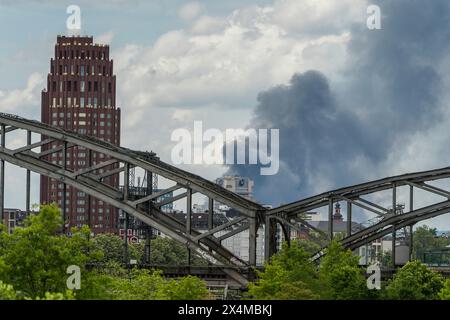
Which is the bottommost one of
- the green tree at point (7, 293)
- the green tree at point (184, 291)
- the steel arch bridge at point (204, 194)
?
the green tree at point (7, 293)

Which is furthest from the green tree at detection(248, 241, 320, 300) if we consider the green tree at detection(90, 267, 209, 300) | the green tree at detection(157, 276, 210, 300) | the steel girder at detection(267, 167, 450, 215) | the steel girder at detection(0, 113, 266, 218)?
the steel girder at detection(0, 113, 266, 218)

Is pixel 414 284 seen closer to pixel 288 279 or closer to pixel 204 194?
pixel 288 279

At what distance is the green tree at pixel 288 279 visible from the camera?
314ft

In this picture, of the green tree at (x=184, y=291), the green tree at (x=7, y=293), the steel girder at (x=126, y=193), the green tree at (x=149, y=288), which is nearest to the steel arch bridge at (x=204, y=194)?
the steel girder at (x=126, y=193)

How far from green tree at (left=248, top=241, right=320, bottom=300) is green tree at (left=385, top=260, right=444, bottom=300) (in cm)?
477

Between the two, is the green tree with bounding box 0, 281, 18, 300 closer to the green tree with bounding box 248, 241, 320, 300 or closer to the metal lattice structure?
the green tree with bounding box 248, 241, 320, 300

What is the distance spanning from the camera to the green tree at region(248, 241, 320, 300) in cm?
9569

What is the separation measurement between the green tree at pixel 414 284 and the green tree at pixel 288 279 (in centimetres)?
477

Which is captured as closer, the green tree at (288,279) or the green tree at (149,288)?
the green tree at (149,288)

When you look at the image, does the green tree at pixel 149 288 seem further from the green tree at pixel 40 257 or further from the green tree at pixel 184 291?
the green tree at pixel 40 257

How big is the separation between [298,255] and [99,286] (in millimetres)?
23696

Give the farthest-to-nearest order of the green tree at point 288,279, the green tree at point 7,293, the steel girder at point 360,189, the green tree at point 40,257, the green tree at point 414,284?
the steel girder at point 360,189, the green tree at point 414,284, the green tree at point 288,279, the green tree at point 40,257, the green tree at point 7,293

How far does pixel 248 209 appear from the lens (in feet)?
388
